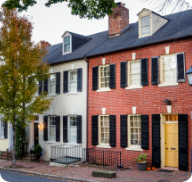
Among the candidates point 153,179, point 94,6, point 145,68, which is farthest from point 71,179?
point 94,6

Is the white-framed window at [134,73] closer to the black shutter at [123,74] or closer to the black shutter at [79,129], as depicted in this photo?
the black shutter at [123,74]

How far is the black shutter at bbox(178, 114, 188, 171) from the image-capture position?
12235 mm

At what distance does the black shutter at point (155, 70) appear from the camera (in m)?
13.6

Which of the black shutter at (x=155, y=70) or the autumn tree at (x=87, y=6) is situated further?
the black shutter at (x=155, y=70)

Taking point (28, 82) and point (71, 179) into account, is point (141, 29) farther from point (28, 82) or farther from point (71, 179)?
point (71, 179)

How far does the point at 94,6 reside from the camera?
10125mm

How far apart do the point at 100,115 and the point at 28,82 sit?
Answer: 480 centimetres

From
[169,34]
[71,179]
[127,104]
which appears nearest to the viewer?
[71,179]

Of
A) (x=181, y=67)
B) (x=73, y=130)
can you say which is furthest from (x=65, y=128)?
(x=181, y=67)

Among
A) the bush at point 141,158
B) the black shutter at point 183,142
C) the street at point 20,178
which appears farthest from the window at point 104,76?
the street at point 20,178

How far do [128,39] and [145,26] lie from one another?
50.8 inches

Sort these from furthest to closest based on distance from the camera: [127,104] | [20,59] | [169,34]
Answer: [20,59] < [127,104] < [169,34]

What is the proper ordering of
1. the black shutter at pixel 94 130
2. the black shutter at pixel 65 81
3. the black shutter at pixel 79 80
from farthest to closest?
the black shutter at pixel 65 81 → the black shutter at pixel 79 80 → the black shutter at pixel 94 130

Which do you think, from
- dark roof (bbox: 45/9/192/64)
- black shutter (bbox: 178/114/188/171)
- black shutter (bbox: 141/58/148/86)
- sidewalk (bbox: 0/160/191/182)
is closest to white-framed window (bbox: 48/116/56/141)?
sidewalk (bbox: 0/160/191/182)
